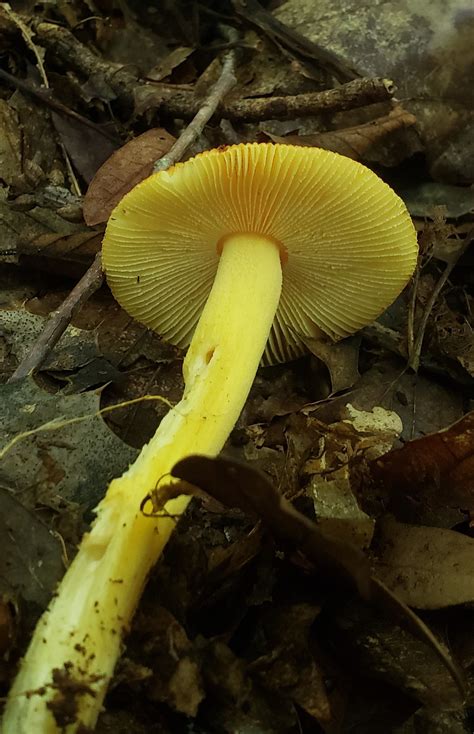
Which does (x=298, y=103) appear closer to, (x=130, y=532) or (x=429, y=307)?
(x=429, y=307)

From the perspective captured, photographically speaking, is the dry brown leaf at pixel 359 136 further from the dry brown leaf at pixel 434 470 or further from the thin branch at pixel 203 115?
the dry brown leaf at pixel 434 470

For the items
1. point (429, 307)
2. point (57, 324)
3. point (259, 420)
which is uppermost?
point (57, 324)

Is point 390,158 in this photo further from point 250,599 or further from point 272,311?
point 250,599

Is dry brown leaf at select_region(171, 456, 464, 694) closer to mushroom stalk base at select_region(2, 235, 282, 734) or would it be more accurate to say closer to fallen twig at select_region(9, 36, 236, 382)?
mushroom stalk base at select_region(2, 235, 282, 734)

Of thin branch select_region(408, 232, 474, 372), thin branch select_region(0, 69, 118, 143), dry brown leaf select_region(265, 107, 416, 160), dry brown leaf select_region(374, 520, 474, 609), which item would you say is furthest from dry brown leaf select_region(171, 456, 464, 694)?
thin branch select_region(0, 69, 118, 143)

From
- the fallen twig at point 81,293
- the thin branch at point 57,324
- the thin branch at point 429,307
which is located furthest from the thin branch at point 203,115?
the thin branch at point 429,307

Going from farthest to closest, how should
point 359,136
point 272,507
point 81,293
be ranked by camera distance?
point 359,136 < point 81,293 < point 272,507

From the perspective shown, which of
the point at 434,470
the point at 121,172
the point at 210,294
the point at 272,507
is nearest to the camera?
the point at 272,507

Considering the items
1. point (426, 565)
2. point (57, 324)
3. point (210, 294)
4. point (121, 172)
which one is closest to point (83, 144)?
point (121, 172)
